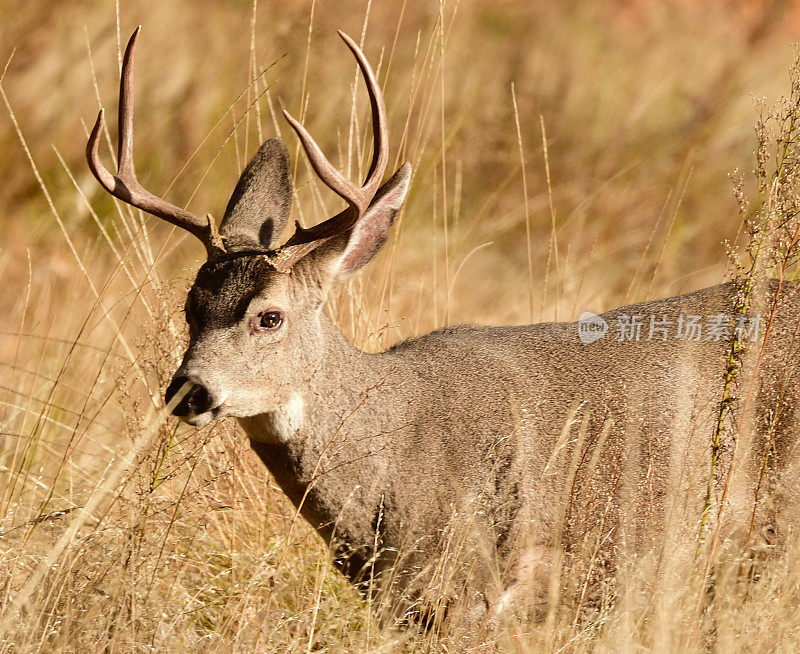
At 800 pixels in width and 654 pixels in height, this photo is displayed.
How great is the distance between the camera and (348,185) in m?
3.71

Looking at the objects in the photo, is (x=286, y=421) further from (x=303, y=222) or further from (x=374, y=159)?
(x=303, y=222)

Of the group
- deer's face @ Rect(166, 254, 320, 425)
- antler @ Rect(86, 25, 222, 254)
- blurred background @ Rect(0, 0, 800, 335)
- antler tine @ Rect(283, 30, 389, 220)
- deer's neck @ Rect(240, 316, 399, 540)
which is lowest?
deer's neck @ Rect(240, 316, 399, 540)

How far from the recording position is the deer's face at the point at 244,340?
351cm

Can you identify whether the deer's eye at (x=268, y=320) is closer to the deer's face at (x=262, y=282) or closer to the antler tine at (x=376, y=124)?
the deer's face at (x=262, y=282)

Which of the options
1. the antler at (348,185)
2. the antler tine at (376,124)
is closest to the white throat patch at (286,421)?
the antler at (348,185)

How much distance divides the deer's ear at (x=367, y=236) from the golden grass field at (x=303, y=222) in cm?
Result: 64

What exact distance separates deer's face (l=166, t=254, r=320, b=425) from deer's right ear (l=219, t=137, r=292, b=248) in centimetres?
40

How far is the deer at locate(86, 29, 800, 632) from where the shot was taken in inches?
144

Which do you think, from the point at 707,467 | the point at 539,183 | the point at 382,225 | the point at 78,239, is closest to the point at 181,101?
the point at 78,239

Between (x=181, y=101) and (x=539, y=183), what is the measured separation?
2757mm

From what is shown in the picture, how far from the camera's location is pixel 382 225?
3.97 m

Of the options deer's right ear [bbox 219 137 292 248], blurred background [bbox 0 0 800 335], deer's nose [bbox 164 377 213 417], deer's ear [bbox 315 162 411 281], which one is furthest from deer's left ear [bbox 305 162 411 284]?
blurred background [bbox 0 0 800 335]

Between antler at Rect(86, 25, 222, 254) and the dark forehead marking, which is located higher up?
antler at Rect(86, 25, 222, 254)

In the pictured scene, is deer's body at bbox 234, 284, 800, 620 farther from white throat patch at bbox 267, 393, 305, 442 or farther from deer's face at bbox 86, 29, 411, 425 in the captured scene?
deer's face at bbox 86, 29, 411, 425
